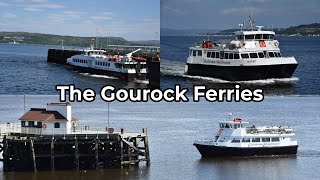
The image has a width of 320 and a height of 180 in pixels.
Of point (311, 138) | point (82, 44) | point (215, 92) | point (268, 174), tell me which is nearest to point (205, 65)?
point (215, 92)

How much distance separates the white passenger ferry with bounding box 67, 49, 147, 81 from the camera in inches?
2608

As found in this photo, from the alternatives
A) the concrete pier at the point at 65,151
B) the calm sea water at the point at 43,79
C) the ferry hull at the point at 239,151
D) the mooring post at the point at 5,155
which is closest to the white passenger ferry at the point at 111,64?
the calm sea water at the point at 43,79

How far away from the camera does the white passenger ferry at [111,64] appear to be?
2608 inches

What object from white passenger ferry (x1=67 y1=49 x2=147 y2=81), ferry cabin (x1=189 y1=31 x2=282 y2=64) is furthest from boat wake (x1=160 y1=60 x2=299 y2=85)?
white passenger ferry (x1=67 y1=49 x2=147 y2=81)

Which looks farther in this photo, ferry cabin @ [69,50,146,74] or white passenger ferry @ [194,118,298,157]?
ferry cabin @ [69,50,146,74]

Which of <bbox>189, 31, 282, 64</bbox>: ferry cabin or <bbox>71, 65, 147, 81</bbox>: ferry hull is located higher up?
<bbox>189, 31, 282, 64</bbox>: ferry cabin

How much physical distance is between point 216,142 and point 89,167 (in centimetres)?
1030

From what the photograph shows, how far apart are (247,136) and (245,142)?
1.33ft

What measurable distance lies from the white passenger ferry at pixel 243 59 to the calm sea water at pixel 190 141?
508 centimetres

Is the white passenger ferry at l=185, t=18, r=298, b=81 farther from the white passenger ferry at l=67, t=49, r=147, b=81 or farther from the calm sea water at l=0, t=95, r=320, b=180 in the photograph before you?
the white passenger ferry at l=67, t=49, r=147, b=81

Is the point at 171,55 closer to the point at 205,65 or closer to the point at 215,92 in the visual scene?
the point at 205,65

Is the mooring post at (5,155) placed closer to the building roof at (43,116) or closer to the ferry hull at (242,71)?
the building roof at (43,116)

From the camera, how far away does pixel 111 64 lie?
2844 inches

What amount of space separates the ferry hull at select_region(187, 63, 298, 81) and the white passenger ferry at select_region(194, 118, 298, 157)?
4335 millimetres
